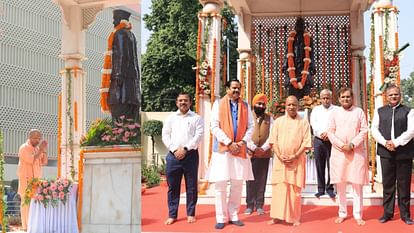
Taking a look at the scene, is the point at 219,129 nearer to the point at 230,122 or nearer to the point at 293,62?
the point at 230,122

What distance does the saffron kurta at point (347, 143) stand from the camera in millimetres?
4727

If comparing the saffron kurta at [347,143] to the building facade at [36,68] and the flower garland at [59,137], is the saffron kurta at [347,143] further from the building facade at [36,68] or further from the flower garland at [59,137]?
the flower garland at [59,137]

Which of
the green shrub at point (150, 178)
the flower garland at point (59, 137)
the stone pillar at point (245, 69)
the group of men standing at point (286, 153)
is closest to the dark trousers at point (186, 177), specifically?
the group of men standing at point (286, 153)

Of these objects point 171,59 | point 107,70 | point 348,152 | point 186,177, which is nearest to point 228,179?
point 186,177

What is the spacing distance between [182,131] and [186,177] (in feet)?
1.31

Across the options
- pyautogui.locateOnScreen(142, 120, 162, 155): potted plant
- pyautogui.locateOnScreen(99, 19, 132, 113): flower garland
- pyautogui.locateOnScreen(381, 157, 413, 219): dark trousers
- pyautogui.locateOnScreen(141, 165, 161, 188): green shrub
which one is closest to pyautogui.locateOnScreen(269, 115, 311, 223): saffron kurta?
pyautogui.locateOnScreen(381, 157, 413, 219): dark trousers

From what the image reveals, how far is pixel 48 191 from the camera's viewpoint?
473 cm

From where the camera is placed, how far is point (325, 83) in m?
9.84

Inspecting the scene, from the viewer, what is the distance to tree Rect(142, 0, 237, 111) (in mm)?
16562

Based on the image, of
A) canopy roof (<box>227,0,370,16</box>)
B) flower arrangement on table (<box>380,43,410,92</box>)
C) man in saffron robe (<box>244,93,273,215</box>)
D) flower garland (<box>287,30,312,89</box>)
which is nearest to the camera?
man in saffron robe (<box>244,93,273,215</box>)

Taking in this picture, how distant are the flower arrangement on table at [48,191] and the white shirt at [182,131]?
0.92 m

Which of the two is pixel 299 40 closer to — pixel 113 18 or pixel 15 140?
pixel 113 18

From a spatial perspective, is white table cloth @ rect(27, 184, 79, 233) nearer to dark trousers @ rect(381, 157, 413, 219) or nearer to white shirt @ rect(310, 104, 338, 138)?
white shirt @ rect(310, 104, 338, 138)

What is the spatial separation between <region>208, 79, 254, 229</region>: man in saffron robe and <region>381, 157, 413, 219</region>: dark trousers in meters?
1.20
